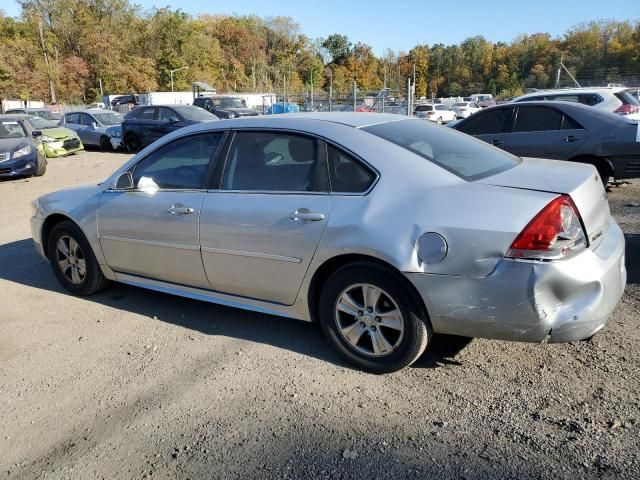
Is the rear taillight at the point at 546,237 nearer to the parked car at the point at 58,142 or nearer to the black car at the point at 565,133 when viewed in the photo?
the black car at the point at 565,133

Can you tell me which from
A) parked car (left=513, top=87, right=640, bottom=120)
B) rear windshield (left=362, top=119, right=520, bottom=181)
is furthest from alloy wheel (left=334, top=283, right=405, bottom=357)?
parked car (left=513, top=87, right=640, bottom=120)

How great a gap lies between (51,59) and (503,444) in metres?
75.8

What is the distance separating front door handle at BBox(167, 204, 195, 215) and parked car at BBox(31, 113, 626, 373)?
0.01 meters

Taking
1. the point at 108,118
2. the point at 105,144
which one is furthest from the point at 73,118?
the point at 105,144

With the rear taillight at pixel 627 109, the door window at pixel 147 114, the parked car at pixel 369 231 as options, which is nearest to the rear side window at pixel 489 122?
the rear taillight at pixel 627 109

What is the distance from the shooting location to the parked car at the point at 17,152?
480 inches

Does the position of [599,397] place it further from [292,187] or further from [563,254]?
[292,187]

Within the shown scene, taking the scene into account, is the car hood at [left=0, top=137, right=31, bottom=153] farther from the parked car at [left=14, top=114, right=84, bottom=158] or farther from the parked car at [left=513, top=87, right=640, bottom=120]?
the parked car at [left=513, top=87, right=640, bottom=120]

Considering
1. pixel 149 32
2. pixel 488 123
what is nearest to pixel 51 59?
pixel 149 32

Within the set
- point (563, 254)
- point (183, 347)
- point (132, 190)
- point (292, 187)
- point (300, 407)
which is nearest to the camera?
point (563, 254)

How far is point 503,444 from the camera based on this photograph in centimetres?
261

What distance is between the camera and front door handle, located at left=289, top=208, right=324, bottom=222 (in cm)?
332

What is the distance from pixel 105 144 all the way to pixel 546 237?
748 inches

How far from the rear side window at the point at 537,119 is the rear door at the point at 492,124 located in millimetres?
170
